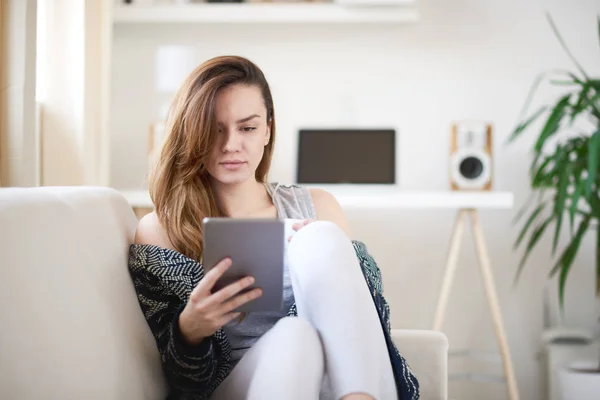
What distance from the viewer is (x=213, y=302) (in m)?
1.19

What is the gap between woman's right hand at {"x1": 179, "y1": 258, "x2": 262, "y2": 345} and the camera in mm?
1167

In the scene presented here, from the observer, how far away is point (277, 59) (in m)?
3.18

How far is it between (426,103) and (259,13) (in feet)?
2.63

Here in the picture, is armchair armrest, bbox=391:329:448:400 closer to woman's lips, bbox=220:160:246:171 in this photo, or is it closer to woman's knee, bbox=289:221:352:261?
woman's knee, bbox=289:221:352:261

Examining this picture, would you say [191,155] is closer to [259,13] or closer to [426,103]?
[259,13]

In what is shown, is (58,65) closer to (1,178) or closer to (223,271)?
(1,178)

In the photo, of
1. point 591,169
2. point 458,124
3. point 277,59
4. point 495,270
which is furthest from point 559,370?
point 277,59

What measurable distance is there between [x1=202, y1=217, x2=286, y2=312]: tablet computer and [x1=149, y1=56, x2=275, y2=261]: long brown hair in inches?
11.9

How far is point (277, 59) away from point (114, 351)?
2134mm

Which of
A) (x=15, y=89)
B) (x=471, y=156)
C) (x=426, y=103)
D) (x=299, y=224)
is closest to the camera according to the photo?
(x=299, y=224)

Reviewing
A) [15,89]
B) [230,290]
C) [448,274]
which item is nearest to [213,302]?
[230,290]

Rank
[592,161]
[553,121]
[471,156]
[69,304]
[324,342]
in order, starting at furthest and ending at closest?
1. [471,156]
2. [553,121]
3. [592,161]
4. [324,342]
5. [69,304]

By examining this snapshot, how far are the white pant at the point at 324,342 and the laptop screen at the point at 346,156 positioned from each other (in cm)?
164

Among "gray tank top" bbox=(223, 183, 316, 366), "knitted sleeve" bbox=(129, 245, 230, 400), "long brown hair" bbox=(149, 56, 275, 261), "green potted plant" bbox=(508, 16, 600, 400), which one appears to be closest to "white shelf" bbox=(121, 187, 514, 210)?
"green potted plant" bbox=(508, 16, 600, 400)
